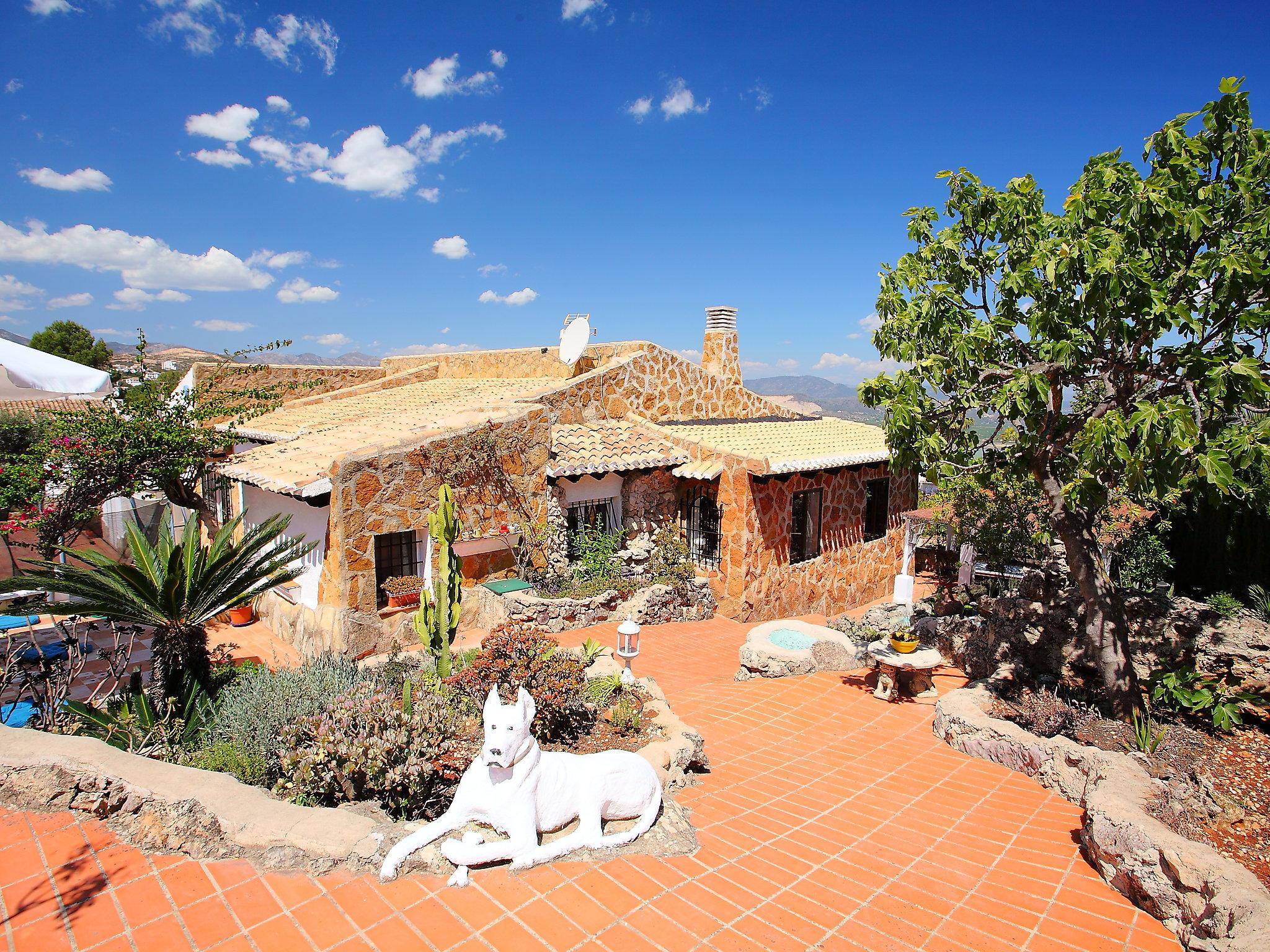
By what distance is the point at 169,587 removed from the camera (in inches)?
265

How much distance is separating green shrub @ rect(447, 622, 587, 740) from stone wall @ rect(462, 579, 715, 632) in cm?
490

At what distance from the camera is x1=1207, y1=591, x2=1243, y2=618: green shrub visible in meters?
7.77

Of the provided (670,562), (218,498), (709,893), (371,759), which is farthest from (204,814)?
(218,498)

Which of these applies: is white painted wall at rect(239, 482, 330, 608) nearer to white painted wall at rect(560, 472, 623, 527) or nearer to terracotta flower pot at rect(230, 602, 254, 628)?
terracotta flower pot at rect(230, 602, 254, 628)

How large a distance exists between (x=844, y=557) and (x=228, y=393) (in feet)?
47.6

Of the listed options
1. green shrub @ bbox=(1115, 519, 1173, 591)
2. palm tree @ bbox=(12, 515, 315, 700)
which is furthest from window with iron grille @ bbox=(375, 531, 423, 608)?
green shrub @ bbox=(1115, 519, 1173, 591)

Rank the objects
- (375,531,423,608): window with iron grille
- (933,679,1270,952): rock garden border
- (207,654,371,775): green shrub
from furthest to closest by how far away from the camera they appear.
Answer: (375,531,423,608): window with iron grille
(207,654,371,775): green shrub
(933,679,1270,952): rock garden border

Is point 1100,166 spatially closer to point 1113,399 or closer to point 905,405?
point 1113,399

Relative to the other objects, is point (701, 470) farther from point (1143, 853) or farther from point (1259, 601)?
point (1143, 853)

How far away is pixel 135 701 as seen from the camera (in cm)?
645

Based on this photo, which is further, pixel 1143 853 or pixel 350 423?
pixel 350 423

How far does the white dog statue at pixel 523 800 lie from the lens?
4.23 meters

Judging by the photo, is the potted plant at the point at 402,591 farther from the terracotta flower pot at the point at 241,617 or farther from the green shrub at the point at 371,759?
the green shrub at the point at 371,759

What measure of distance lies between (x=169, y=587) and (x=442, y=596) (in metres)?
2.58
